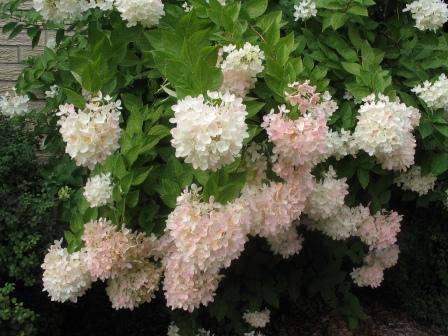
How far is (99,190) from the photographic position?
2.09m

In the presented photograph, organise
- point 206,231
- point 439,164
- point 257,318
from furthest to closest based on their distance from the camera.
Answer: point 257,318
point 439,164
point 206,231

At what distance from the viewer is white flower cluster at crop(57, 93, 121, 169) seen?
76.0 inches

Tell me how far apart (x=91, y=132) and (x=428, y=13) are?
1.65m

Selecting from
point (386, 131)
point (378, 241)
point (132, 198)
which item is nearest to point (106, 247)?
point (132, 198)

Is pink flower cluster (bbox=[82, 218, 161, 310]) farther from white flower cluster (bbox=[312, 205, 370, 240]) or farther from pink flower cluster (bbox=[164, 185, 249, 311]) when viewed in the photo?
white flower cluster (bbox=[312, 205, 370, 240])

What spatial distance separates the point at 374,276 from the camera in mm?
3072

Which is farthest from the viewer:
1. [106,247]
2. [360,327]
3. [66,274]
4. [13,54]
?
[13,54]

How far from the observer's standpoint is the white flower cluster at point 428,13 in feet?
8.89

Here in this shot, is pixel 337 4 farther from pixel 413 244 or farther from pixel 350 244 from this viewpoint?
pixel 413 244

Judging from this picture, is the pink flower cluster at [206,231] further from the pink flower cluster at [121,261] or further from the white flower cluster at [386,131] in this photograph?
the white flower cluster at [386,131]

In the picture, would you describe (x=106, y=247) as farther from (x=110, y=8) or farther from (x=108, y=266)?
(x=110, y=8)

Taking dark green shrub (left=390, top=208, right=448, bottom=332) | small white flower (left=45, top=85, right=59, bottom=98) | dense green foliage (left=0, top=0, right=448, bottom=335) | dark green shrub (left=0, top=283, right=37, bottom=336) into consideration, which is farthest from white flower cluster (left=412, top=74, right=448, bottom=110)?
dark green shrub (left=0, top=283, right=37, bottom=336)

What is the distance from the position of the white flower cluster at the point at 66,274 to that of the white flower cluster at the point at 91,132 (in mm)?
390

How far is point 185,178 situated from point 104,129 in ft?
1.05
